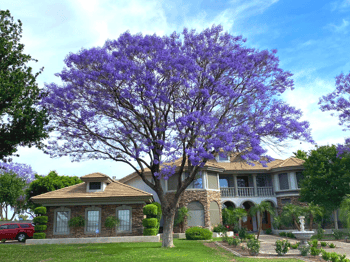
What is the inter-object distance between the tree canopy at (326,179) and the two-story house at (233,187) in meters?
3.17

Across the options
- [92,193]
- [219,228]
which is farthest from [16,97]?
[219,228]

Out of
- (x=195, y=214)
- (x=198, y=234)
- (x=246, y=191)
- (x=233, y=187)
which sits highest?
(x=233, y=187)

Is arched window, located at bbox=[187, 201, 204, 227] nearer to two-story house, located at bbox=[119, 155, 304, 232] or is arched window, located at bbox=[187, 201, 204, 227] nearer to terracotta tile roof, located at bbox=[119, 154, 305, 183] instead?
two-story house, located at bbox=[119, 155, 304, 232]

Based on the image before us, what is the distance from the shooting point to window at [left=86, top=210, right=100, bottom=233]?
25047mm

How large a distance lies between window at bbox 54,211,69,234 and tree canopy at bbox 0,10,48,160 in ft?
39.4

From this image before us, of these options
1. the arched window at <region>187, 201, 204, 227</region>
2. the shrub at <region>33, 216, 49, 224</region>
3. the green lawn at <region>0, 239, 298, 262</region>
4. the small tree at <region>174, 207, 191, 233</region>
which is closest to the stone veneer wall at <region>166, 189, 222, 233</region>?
the arched window at <region>187, 201, 204, 227</region>

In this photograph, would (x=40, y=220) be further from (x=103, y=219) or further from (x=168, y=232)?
(x=168, y=232)

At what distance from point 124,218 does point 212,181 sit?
10.0m

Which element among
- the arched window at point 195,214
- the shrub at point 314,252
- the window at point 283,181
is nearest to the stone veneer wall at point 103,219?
the arched window at point 195,214

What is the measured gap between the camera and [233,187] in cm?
3309

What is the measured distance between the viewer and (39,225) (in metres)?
24.3

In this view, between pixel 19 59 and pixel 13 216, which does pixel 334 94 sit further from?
pixel 13 216

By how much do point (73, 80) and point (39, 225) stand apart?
13.5 meters

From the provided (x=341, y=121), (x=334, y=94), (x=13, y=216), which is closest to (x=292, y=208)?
(x=341, y=121)
